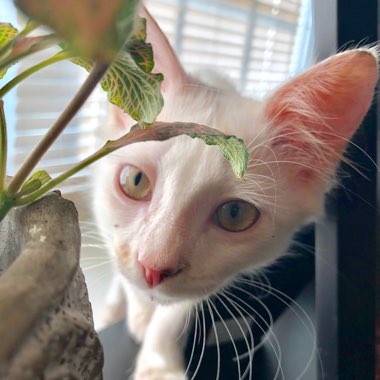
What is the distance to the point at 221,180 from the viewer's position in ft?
1.98

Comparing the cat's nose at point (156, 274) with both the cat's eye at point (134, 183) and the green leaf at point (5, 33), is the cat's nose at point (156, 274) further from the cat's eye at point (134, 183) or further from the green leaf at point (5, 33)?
the green leaf at point (5, 33)

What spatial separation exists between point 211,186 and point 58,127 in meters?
0.31

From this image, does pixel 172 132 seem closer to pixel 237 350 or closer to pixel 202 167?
pixel 202 167

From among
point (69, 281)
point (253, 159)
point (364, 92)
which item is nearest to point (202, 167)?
point (253, 159)

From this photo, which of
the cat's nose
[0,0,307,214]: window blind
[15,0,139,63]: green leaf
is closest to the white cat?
the cat's nose

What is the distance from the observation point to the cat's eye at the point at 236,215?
0.62 metres

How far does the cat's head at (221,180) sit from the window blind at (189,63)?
0.13 meters

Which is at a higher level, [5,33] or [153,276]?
[5,33]

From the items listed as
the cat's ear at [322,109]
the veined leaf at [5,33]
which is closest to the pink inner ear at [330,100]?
the cat's ear at [322,109]

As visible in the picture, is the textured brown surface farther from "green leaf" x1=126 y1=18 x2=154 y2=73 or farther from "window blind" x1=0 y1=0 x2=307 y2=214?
"window blind" x1=0 y1=0 x2=307 y2=214

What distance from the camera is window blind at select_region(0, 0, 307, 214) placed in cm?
78

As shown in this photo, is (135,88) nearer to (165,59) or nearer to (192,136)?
(192,136)

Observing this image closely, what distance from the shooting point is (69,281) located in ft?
0.84

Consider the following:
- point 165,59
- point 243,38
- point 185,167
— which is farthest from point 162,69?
point 243,38
